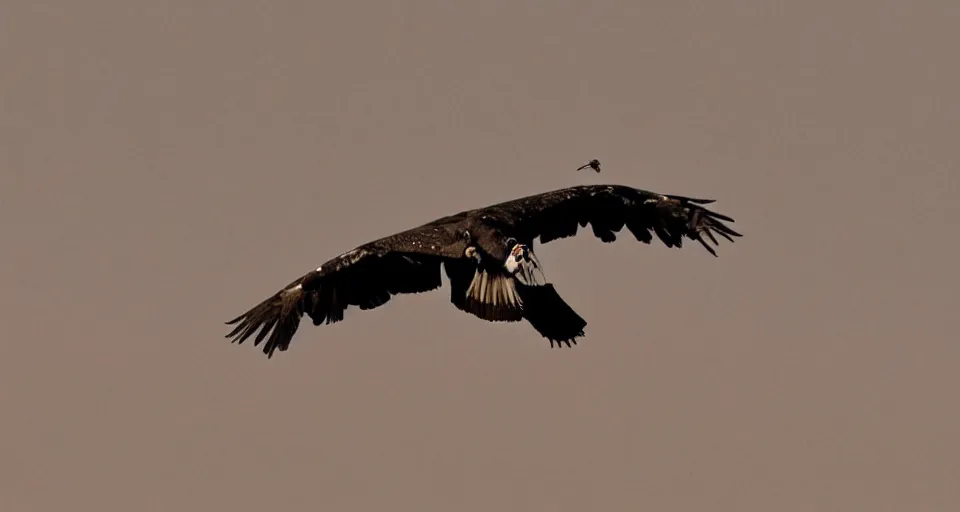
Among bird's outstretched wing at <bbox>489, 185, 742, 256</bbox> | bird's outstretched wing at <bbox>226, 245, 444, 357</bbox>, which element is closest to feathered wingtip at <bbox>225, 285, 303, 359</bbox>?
bird's outstretched wing at <bbox>226, 245, 444, 357</bbox>

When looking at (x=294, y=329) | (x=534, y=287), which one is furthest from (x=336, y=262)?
(x=534, y=287)

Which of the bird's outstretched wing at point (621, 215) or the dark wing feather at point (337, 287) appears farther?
the bird's outstretched wing at point (621, 215)

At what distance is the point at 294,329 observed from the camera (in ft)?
80.8

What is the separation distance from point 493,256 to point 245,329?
11.5ft

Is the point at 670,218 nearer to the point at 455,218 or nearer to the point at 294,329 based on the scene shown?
the point at 455,218

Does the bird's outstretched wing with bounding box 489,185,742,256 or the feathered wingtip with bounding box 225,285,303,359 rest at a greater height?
the bird's outstretched wing with bounding box 489,185,742,256

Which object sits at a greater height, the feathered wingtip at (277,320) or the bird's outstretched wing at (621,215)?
the bird's outstretched wing at (621,215)

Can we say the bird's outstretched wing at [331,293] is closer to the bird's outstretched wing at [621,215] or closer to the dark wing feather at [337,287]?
the dark wing feather at [337,287]

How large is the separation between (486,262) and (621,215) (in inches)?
114

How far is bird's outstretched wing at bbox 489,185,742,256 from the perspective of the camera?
84.9 ft

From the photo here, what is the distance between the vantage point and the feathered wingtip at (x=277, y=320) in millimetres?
24625

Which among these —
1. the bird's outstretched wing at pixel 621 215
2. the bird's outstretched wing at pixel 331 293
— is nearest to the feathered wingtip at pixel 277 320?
the bird's outstretched wing at pixel 331 293

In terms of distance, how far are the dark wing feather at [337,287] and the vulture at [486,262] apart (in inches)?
0.5

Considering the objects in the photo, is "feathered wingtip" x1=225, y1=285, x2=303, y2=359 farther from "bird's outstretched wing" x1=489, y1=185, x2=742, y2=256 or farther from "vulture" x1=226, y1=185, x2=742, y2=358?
"bird's outstretched wing" x1=489, y1=185, x2=742, y2=256
